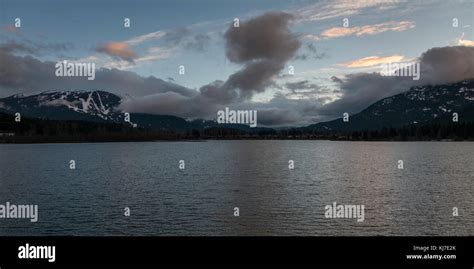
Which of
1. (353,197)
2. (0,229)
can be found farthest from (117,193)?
(353,197)

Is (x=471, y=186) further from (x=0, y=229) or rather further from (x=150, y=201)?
(x=0, y=229)

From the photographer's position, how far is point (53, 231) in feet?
143

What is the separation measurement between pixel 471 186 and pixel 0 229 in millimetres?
79863

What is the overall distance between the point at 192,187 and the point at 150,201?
48.6ft
